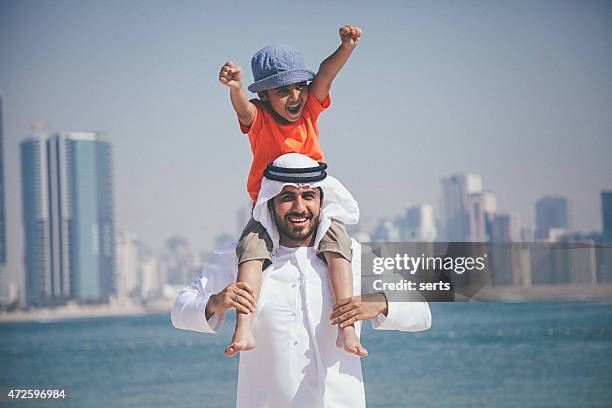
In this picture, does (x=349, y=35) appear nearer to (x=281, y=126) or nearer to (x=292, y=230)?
(x=281, y=126)

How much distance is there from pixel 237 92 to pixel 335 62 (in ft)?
0.82

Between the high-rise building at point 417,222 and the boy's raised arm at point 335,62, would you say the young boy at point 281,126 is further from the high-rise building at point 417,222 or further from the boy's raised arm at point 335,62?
the high-rise building at point 417,222

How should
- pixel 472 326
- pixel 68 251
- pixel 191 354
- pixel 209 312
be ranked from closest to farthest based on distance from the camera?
1. pixel 209 312
2. pixel 191 354
3. pixel 472 326
4. pixel 68 251

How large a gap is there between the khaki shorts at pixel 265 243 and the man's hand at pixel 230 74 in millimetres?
325

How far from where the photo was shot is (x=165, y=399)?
18234mm

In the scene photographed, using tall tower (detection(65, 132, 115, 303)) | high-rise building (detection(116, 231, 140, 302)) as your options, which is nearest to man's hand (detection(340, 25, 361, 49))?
tall tower (detection(65, 132, 115, 303))

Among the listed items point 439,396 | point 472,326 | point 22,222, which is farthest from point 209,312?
point 22,222

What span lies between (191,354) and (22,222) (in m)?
13.3

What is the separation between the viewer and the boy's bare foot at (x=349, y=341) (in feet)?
8.36

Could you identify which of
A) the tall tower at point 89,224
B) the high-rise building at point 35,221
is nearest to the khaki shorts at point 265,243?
the high-rise building at point 35,221

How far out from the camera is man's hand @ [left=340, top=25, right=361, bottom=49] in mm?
2641

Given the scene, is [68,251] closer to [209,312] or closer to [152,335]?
[152,335]

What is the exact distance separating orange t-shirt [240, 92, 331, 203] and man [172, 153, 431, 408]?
0.44ft

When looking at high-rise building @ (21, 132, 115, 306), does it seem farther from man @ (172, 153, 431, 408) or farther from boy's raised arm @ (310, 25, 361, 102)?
man @ (172, 153, 431, 408)
